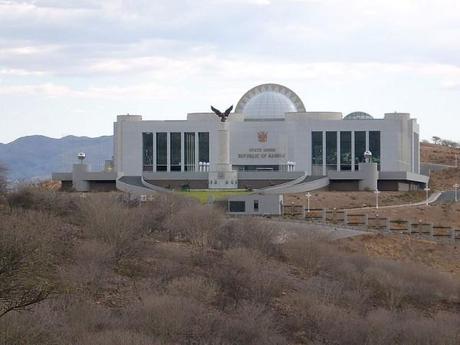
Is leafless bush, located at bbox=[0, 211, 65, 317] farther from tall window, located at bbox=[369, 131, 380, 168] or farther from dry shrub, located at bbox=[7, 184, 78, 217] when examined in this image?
tall window, located at bbox=[369, 131, 380, 168]

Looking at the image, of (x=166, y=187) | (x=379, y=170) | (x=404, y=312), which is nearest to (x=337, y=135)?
(x=379, y=170)

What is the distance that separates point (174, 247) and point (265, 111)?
68.6 metres

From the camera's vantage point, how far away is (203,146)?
378 ft

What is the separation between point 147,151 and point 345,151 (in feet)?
69.7

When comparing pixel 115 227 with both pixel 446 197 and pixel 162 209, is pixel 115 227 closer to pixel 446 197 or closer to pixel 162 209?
pixel 162 209

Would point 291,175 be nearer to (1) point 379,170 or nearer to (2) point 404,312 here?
(1) point 379,170

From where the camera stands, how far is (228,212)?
78.6m

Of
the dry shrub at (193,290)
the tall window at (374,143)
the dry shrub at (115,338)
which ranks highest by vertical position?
the tall window at (374,143)

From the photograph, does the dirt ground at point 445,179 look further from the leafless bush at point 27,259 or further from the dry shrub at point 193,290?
the dry shrub at point 193,290

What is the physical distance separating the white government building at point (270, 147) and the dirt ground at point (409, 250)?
35.8m

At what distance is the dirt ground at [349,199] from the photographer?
90.4 m

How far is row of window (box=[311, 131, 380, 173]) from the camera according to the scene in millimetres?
113188

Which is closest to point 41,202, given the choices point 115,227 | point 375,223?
point 115,227

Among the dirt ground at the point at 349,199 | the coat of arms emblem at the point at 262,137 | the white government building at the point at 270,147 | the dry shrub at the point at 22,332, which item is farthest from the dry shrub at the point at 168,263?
the coat of arms emblem at the point at 262,137
